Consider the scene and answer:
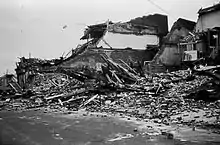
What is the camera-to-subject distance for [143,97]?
505 inches

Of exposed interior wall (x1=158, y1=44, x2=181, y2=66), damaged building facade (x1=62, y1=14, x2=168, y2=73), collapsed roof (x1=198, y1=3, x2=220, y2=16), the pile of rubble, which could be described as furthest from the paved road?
collapsed roof (x1=198, y1=3, x2=220, y2=16)

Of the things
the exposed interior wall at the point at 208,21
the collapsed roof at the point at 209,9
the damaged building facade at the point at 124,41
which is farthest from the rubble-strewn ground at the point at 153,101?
the collapsed roof at the point at 209,9

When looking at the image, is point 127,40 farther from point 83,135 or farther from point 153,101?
point 83,135

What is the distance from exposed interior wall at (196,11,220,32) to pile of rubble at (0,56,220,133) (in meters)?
9.84

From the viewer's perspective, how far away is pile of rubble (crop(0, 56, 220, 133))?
9304mm

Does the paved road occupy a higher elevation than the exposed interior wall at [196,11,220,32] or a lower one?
lower

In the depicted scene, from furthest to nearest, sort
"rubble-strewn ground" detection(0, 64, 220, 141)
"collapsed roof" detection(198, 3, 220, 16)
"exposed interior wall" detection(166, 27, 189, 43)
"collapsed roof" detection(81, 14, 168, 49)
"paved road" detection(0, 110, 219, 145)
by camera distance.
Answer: "collapsed roof" detection(81, 14, 168, 49)
"exposed interior wall" detection(166, 27, 189, 43)
"collapsed roof" detection(198, 3, 220, 16)
"rubble-strewn ground" detection(0, 64, 220, 141)
"paved road" detection(0, 110, 219, 145)

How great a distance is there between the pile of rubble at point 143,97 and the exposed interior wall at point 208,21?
9839mm

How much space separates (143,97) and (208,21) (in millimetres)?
14940

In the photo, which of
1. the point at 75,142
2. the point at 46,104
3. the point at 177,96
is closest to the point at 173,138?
the point at 75,142

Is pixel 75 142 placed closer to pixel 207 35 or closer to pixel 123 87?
pixel 123 87

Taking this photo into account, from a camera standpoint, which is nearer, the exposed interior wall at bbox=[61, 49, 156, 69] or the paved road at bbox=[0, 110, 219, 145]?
the paved road at bbox=[0, 110, 219, 145]

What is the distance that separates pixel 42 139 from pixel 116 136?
1.81 metres

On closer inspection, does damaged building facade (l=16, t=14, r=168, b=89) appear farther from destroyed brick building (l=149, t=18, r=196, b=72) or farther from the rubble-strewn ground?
the rubble-strewn ground
